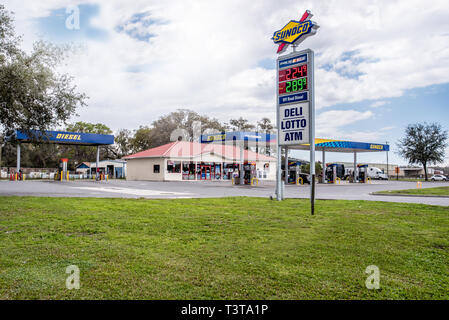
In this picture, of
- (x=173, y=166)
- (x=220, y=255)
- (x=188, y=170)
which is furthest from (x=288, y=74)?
(x=188, y=170)

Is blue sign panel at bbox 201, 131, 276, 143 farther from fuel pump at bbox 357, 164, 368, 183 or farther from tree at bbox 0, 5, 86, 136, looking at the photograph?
tree at bbox 0, 5, 86, 136

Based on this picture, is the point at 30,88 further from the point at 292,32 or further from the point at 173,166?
the point at 173,166

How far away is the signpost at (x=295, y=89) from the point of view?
13227mm

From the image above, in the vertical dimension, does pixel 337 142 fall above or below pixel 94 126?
below

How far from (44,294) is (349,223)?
6.38 metres

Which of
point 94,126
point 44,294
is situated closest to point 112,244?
point 44,294

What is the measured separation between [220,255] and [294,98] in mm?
9982

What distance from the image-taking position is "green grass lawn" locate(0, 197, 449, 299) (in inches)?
144

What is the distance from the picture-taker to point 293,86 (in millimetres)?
13734

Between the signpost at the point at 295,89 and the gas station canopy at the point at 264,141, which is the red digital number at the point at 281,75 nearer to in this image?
the signpost at the point at 295,89

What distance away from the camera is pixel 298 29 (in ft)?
45.5

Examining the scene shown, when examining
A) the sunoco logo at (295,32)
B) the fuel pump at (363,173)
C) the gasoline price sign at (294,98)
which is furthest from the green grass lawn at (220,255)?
the fuel pump at (363,173)
